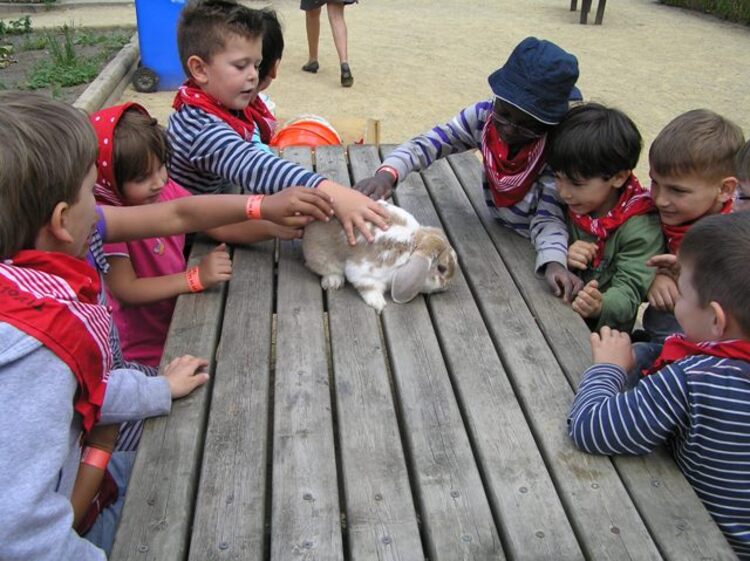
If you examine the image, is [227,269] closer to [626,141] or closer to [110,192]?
[110,192]

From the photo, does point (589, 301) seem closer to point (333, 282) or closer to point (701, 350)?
point (701, 350)

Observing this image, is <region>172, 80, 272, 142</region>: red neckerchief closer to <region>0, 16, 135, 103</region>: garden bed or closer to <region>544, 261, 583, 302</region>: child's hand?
<region>544, 261, 583, 302</region>: child's hand

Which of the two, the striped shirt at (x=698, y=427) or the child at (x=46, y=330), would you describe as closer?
the child at (x=46, y=330)

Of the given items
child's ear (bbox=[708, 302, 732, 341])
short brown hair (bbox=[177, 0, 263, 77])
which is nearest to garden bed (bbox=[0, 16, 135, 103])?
short brown hair (bbox=[177, 0, 263, 77])

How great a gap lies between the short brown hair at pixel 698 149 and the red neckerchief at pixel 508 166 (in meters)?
0.43

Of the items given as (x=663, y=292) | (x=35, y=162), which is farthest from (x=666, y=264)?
(x=35, y=162)

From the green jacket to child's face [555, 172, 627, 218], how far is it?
0.12 m

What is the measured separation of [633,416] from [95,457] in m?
1.20

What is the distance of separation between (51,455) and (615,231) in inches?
74.0

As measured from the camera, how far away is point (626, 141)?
7.59ft

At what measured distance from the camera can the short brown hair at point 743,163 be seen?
6.97 ft

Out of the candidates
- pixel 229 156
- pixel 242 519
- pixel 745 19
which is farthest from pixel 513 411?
pixel 745 19

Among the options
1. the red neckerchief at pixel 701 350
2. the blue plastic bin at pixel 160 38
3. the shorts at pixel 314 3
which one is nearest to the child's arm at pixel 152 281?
the red neckerchief at pixel 701 350

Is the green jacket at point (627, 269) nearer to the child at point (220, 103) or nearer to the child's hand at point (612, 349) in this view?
the child's hand at point (612, 349)
